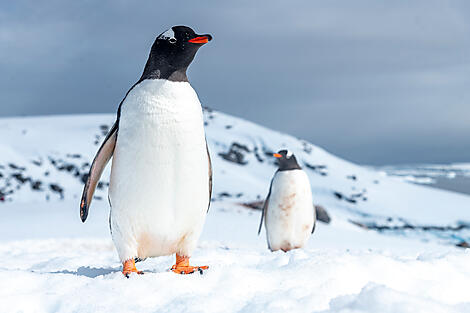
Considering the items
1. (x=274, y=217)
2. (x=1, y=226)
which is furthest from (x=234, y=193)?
(x=274, y=217)

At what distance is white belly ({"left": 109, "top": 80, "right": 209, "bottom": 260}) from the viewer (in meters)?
3.15

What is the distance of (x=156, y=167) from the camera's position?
315cm

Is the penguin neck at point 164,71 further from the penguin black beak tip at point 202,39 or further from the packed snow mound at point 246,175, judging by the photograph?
the packed snow mound at point 246,175

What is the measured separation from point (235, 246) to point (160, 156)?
17.5 feet

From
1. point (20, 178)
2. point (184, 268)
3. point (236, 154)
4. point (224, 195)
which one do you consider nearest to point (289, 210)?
point (184, 268)

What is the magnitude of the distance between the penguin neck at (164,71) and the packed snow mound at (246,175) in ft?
42.8

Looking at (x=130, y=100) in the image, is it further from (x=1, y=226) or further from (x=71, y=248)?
(x=1, y=226)

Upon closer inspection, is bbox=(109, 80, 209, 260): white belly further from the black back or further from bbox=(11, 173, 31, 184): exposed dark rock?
bbox=(11, 173, 31, 184): exposed dark rock

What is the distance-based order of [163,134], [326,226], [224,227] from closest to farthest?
[163,134] < [224,227] < [326,226]

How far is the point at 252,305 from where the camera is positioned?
235cm

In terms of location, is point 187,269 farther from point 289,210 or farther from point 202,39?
point 289,210

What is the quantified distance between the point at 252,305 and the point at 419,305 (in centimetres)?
76

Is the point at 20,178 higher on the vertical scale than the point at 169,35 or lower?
lower

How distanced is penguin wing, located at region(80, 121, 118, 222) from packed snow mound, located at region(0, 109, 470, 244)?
42.2 ft
